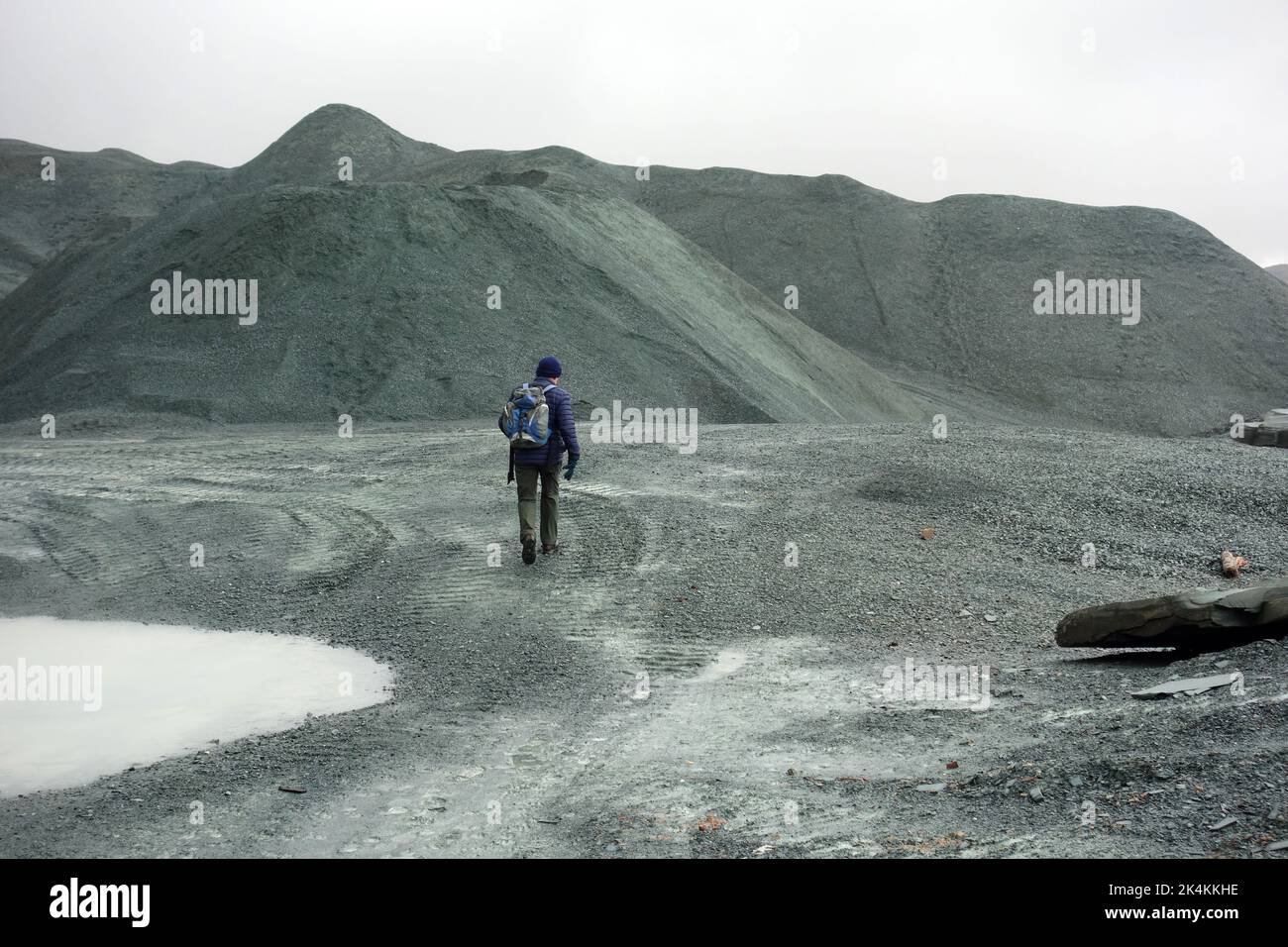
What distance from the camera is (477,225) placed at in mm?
34812

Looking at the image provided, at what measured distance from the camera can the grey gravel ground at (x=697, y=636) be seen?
5402 mm

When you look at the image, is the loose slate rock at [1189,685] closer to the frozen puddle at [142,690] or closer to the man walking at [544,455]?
the frozen puddle at [142,690]

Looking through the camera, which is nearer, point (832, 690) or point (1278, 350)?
point (832, 690)

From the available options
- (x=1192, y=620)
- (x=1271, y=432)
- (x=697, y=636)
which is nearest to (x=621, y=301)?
(x=1271, y=432)

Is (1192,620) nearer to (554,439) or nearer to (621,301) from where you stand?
(554,439)

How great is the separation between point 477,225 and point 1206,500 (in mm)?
25000

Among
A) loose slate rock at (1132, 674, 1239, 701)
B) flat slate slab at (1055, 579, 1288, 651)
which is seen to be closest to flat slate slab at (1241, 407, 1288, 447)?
flat slate slab at (1055, 579, 1288, 651)

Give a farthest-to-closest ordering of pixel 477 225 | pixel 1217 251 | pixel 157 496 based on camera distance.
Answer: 1. pixel 1217 251
2. pixel 477 225
3. pixel 157 496

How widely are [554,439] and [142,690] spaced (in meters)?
4.44

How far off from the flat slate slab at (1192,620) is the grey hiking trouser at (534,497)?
5.22 metres

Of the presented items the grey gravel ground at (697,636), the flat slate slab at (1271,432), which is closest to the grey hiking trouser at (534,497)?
the grey gravel ground at (697,636)

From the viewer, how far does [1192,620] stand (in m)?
7.66
